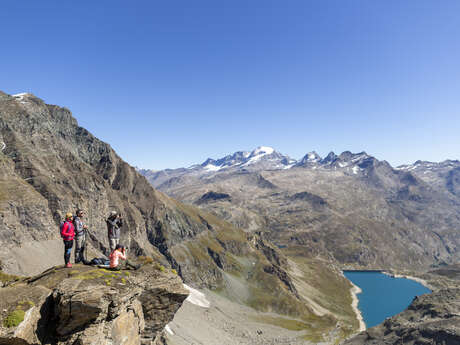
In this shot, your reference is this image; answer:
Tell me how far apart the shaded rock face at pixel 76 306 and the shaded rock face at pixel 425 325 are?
3932 inches

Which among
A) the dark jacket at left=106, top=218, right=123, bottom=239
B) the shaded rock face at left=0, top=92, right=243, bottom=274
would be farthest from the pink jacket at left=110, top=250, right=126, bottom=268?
the shaded rock face at left=0, top=92, right=243, bottom=274

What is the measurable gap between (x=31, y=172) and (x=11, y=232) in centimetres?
3998

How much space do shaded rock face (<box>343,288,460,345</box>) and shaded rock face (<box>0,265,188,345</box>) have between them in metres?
99.9

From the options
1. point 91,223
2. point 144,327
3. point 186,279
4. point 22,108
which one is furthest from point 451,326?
point 22,108

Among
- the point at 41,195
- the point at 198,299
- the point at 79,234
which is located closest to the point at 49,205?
the point at 41,195

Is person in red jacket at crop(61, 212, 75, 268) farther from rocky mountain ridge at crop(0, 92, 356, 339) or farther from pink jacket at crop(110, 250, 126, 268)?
rocky mountain ridge at crop(0, 92, 356, 339)

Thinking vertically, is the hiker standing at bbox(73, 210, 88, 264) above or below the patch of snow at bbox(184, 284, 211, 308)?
above

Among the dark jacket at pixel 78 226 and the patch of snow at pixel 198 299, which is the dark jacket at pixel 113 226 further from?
the patch of snow at pixel 198 299

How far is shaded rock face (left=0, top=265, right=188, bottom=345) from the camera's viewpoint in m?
16.9

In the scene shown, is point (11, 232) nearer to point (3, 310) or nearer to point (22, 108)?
point (22, 108)

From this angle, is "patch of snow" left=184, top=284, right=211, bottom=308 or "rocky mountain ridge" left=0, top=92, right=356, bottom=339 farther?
"patch of snow" left=184, top=284, right=211, bottom=308

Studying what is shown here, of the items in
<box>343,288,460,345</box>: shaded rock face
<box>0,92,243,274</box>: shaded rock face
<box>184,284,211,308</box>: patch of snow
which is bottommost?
<box>184,284,211,308</box>: patch of snow

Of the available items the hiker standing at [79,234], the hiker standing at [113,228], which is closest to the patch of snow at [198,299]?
the hiker standing at [79,234]

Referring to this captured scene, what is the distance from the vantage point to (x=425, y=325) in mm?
92000
